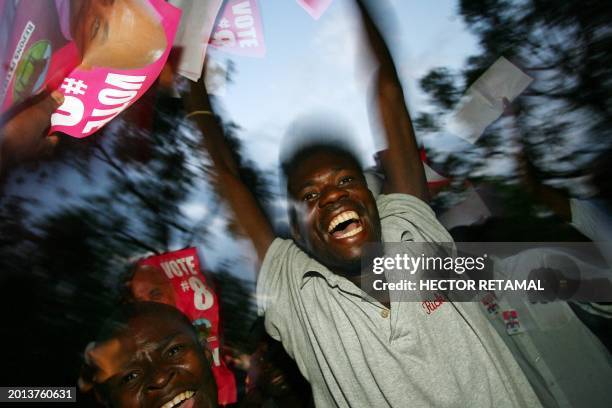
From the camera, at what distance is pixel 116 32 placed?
5.94 ft

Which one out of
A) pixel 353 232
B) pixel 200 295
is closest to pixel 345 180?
pixel 353 232

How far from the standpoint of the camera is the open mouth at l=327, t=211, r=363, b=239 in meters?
1.44

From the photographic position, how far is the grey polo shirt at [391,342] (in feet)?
4.06

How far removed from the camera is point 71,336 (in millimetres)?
2635

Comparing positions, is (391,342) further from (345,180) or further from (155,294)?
(155,294)

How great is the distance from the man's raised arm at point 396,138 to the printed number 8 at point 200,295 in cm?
150

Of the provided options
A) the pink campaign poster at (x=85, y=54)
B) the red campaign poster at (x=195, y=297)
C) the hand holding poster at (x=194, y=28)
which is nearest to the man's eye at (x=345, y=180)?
the hand holding poster at (x=194, y=28)

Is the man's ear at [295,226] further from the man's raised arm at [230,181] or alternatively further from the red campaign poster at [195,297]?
the red campaign poster at [195,297]

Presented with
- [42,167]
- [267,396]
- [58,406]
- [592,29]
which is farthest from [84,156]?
[592,29]

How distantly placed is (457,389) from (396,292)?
1.13ft

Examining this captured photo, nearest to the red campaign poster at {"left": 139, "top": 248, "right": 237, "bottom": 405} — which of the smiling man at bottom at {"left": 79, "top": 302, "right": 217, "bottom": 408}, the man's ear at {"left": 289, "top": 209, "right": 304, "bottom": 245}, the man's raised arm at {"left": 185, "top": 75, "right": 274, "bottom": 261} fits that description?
the smiling man at bottom at {"left": 79, "top": 302, "right": 217, "bottom": 408}

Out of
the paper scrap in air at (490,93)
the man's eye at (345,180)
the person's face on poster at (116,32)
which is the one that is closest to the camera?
the man's eye at (345,180)

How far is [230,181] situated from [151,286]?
1202 mm

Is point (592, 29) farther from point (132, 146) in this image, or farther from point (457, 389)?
point (132, 146)
